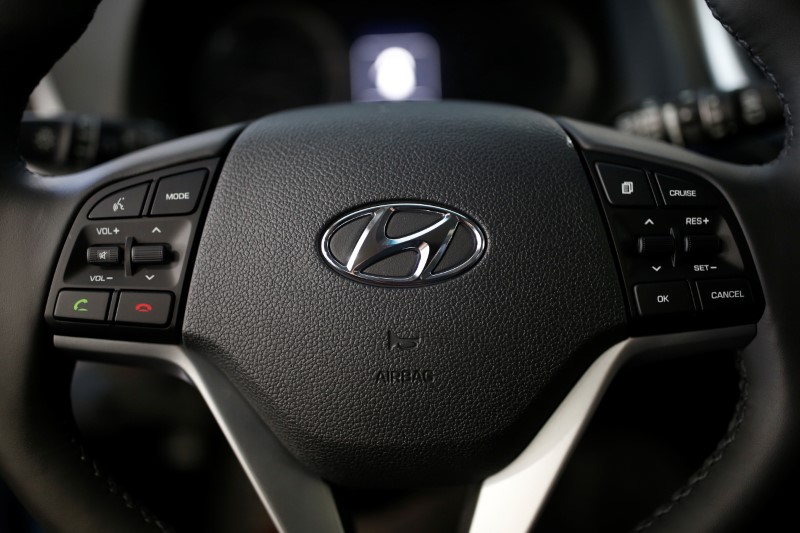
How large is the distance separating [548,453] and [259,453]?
0.84ft

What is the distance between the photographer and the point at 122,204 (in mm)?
659

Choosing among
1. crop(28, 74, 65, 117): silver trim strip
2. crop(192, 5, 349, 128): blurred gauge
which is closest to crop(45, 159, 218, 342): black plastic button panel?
crop(28, 74, 65, 117): silver trim strip

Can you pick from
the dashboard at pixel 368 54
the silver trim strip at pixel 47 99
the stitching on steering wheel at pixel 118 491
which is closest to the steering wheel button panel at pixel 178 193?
the stitching on steering wheel at pixel 118 491

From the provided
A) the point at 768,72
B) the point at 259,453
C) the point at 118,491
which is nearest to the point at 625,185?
the point at 768,72

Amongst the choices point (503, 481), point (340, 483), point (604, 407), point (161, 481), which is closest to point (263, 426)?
point (340, 483)

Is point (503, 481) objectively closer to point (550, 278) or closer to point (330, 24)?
point (550, 278)

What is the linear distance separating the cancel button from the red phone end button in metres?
0.48

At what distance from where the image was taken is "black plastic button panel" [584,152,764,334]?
2.00ft

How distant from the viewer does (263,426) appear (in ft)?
2.03

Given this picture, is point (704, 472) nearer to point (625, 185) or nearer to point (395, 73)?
point (625, 185)

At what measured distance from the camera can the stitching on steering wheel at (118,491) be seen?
2.09ft

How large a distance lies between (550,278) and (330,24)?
2.56 meters

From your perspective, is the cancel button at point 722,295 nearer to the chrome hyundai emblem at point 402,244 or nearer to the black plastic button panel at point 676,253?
the black plastic button panel at point 676,253

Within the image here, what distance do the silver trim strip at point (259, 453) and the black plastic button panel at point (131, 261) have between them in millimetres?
24
